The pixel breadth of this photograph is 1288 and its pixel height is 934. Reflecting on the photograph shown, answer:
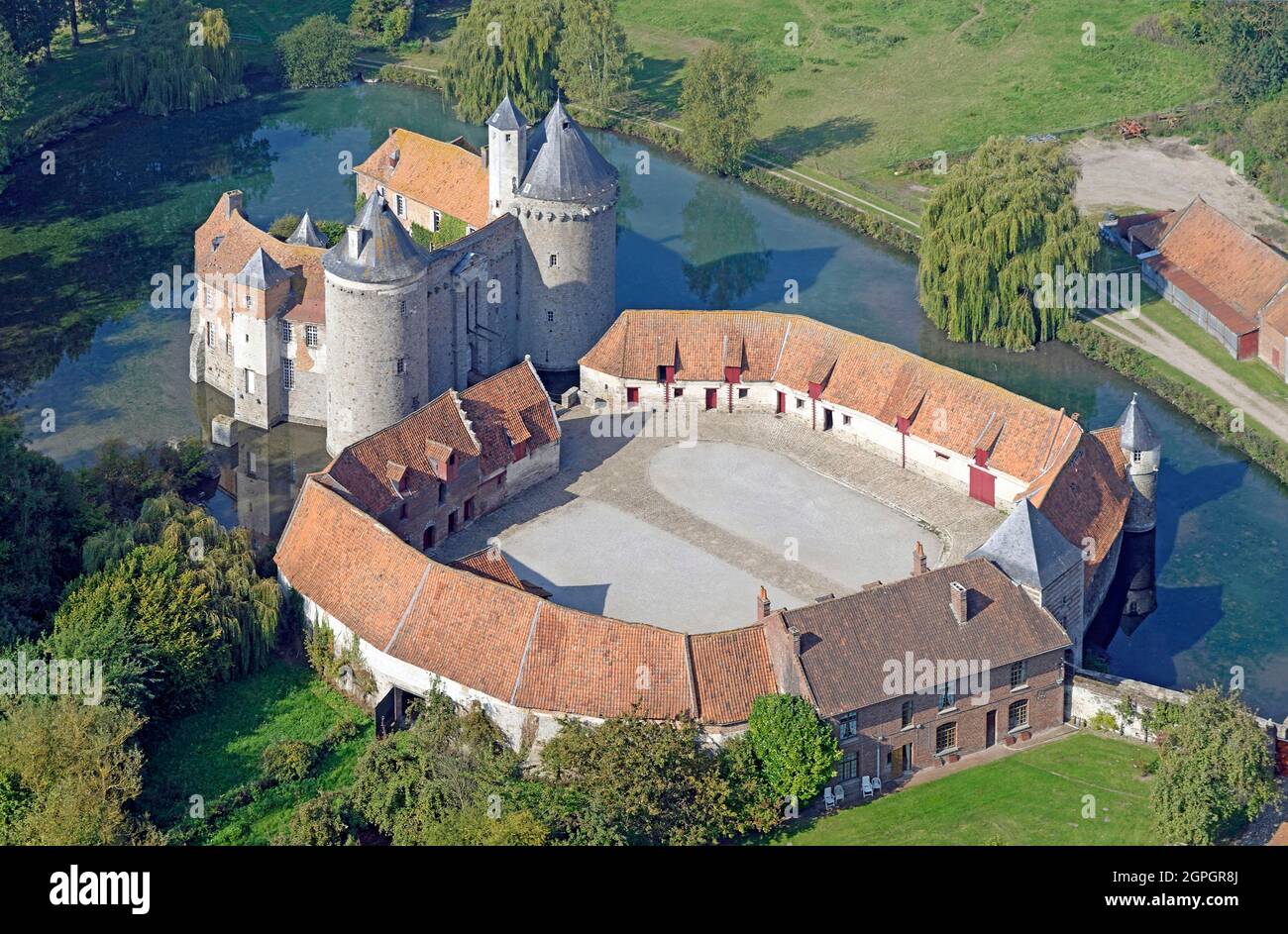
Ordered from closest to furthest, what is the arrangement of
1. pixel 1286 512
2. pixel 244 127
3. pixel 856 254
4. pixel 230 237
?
pixel 1286 512 → pixel 230 237 → pixel 856 254 → pixel 244 127

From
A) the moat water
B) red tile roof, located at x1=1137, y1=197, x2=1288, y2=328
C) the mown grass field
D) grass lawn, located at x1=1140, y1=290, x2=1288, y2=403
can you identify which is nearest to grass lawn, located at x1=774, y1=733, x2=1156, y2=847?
the moat water

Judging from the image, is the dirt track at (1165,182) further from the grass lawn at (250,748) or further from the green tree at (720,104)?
the grass lawn at (250,748)

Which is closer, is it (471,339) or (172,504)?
(172,504)

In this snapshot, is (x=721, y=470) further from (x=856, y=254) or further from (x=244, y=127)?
(x=244, y=127)

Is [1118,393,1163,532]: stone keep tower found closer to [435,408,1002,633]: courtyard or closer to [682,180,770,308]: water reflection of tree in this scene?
[435,408,1002,633]: courtyard

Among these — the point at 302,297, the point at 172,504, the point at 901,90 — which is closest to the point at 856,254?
the point at 901,90

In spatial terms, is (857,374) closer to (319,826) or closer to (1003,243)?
(1003,243)

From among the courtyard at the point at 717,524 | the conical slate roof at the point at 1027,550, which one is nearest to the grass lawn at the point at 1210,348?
the courtyard at the point at 717,524

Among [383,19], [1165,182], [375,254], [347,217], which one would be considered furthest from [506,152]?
[383,19]
